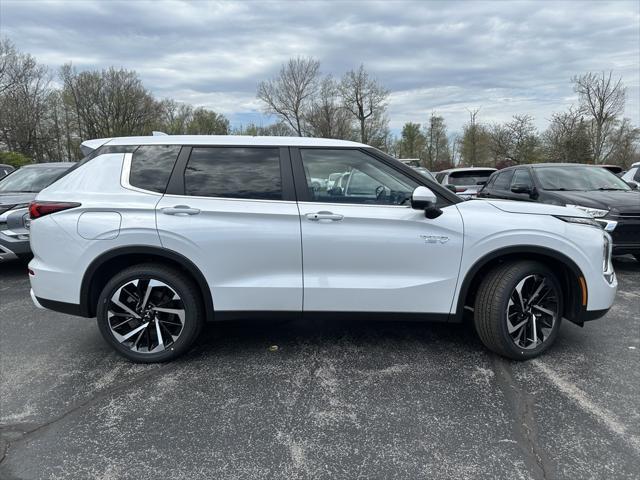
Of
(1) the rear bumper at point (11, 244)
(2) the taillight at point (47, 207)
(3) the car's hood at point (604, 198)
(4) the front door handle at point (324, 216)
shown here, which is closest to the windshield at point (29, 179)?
(1) the rear bumper at point (11, 244)

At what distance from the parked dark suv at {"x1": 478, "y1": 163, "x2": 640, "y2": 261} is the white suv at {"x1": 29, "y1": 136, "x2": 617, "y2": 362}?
308 cm

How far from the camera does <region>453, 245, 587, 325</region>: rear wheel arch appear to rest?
10.3ft

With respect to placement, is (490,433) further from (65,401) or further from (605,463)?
(65,401)

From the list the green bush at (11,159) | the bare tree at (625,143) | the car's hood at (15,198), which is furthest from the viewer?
the bare tree at (625,143)

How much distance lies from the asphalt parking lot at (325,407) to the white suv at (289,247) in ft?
1.25

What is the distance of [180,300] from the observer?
3.24m

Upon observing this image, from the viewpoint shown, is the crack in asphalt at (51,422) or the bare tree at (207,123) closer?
the crack in asphalt at (51,422)

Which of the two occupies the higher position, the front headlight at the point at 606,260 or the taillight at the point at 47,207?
the taillight at the point at 47,207

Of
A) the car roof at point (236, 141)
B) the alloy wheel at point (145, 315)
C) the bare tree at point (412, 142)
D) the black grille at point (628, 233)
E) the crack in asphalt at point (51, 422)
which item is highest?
the bare tree at point (412, 142)

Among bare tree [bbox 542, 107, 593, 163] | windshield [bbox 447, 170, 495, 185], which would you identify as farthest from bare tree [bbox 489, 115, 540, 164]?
windshield [bbox 447, 170, 495, 185]

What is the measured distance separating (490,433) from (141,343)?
2.64m

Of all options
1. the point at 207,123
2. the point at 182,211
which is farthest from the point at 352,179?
the point at 207,123

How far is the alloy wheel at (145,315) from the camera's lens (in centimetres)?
324

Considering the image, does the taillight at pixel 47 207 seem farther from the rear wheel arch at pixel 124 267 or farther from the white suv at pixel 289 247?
the rear wheel arch at pixel 124 267
